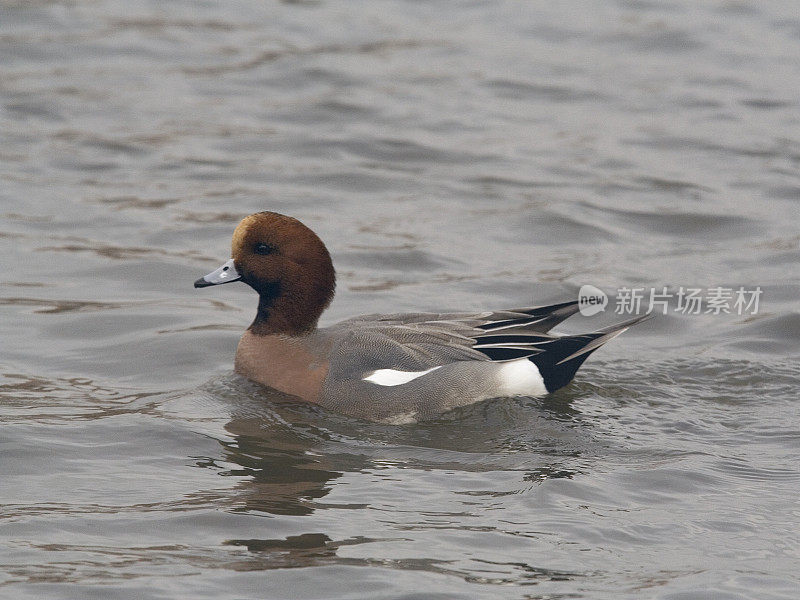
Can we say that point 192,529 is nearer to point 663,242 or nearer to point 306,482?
point 306,482

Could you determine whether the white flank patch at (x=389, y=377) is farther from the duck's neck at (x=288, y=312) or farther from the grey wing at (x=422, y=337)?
the duck's neck at (x=288, y=312)

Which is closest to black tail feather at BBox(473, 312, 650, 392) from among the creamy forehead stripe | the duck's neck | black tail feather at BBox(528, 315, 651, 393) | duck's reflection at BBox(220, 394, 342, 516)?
black tail feather at BBox(528, 315, 651, 393)

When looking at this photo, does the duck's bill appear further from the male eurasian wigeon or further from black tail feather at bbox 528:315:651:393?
black tail feather at bbox 528:315:651:393

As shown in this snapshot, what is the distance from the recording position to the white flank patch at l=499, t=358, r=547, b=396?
273 inches

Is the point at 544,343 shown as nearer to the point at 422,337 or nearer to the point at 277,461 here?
the point at 422,337

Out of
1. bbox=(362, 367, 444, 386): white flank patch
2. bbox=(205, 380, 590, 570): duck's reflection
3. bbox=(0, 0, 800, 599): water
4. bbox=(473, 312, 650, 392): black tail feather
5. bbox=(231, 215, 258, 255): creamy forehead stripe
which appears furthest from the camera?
bbox=(231, 215, 258, 255): creamy forehead stripe

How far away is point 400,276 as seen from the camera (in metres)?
9.22

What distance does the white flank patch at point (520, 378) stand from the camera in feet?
22.7

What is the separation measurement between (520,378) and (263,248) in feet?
4.99

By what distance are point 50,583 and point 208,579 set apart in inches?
22.6

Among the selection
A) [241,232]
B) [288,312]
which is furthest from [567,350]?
[241,232]

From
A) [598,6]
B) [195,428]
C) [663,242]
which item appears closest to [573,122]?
[663,242]

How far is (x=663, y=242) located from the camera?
33.0ft

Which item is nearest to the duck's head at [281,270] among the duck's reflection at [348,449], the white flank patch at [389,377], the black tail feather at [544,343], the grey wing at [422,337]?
the grey wing at [422,337]
